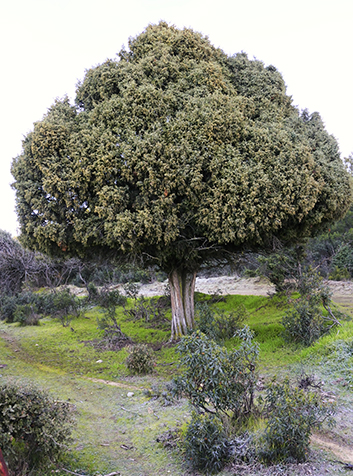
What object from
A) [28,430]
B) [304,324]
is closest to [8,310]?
[304,324]

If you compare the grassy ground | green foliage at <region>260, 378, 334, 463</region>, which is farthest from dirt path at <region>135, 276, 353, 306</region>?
green foliage at <region>260, 378, 334, 463</region>

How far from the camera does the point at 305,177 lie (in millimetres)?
9539

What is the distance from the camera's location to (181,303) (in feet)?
38.4

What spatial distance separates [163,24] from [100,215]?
22.4 feet

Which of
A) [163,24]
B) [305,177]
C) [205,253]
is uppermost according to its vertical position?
[163,24]

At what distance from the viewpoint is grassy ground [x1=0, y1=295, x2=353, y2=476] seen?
4.49 meters

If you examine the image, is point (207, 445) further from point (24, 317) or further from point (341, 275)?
point (341, 275)

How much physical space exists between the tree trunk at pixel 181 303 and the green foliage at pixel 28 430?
7604mm

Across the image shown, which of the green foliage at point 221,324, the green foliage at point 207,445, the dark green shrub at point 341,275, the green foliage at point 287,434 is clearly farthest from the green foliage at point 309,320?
the dark green shrub at point 341,275

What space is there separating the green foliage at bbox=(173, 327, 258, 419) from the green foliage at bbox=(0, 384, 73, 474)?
149 centimetres

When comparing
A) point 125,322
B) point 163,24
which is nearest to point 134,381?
point 125,322

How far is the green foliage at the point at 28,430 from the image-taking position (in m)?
3.69

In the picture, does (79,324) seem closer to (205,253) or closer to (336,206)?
(205,253)

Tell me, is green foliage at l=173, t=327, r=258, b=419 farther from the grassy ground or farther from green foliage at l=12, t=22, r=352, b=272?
green foliage at l=12, t=22, r=352, b=272
